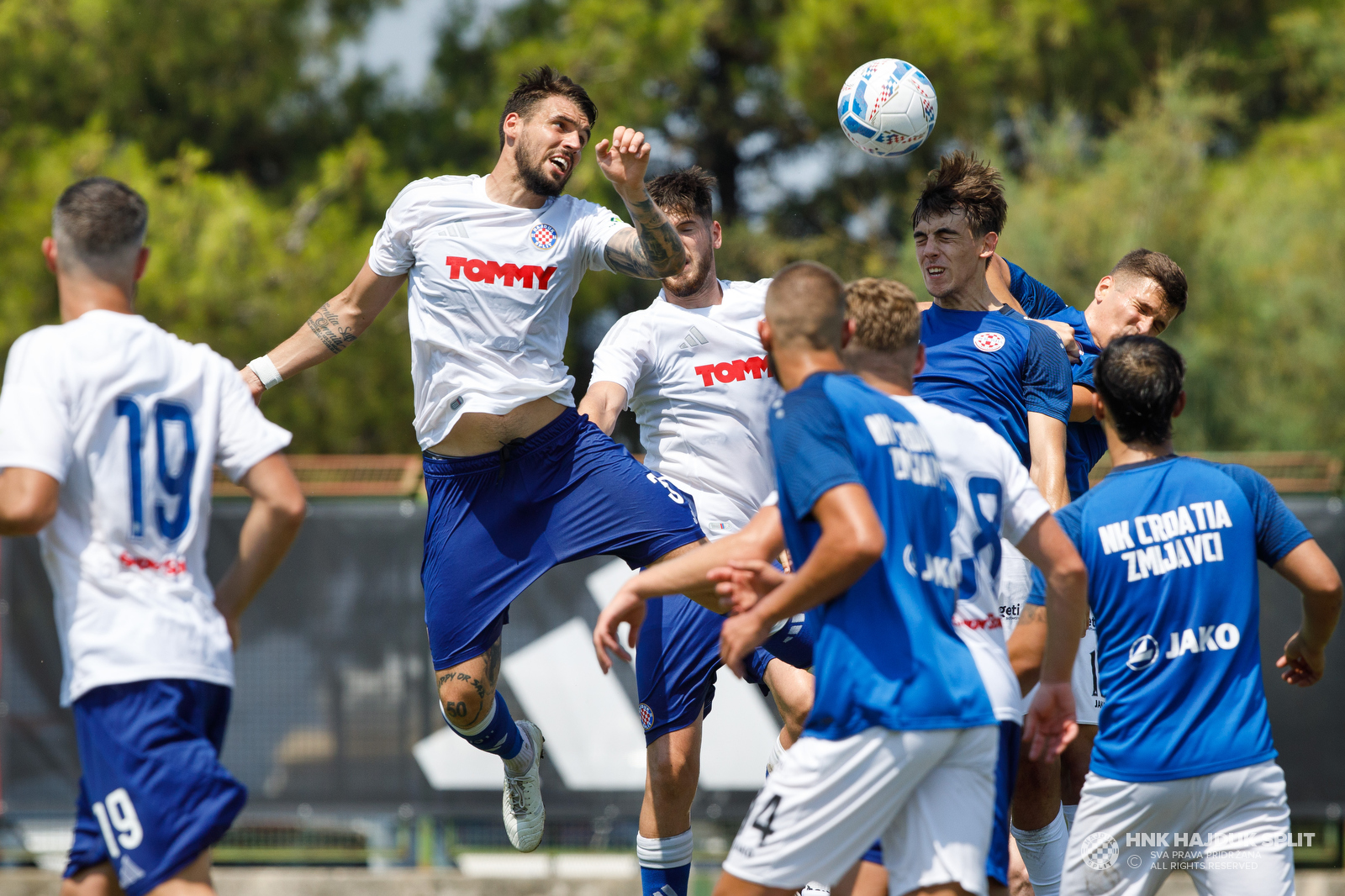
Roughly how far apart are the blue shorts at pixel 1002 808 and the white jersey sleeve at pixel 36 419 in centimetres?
249

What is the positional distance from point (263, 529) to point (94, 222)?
3.17ft

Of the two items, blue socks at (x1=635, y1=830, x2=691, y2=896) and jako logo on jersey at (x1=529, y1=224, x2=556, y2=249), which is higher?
jako logo on jersey at (x1=529, y1=224, x2=556, y2=249)

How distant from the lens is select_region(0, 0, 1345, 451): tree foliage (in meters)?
13.1

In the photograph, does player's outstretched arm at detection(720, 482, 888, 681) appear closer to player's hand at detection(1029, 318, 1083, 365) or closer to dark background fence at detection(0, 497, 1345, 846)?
player's hand at detection(1029, 318, 1083, 365)

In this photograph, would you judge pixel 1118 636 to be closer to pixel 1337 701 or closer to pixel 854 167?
pixel 1337 701

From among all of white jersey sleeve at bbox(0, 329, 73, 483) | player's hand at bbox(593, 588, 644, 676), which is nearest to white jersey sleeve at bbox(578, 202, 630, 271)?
player's hand at bbox(593, 588, 644, 676)

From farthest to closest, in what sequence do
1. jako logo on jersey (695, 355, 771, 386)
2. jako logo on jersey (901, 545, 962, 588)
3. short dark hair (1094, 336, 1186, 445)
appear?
jako logo on jersey (695, 355, 771, 386) < short dark hair (1094, 336, 1186, 445) < jako logo on jersey (901, 545, 962, 588)

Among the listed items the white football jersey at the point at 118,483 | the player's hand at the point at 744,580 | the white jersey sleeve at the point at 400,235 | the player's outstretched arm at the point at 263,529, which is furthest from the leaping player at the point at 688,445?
the white football jersey at the point at 118,483

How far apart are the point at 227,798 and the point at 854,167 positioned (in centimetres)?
1565

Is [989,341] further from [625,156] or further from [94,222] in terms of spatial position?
[94,222]

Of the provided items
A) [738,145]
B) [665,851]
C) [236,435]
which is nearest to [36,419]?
[236,435]

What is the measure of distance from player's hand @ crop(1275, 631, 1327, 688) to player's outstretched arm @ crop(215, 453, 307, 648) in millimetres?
3205

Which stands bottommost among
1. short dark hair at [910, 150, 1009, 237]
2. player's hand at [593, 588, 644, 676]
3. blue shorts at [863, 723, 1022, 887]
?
blue shorts at [863, 723, 1022, 887]

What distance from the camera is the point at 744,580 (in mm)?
3820
